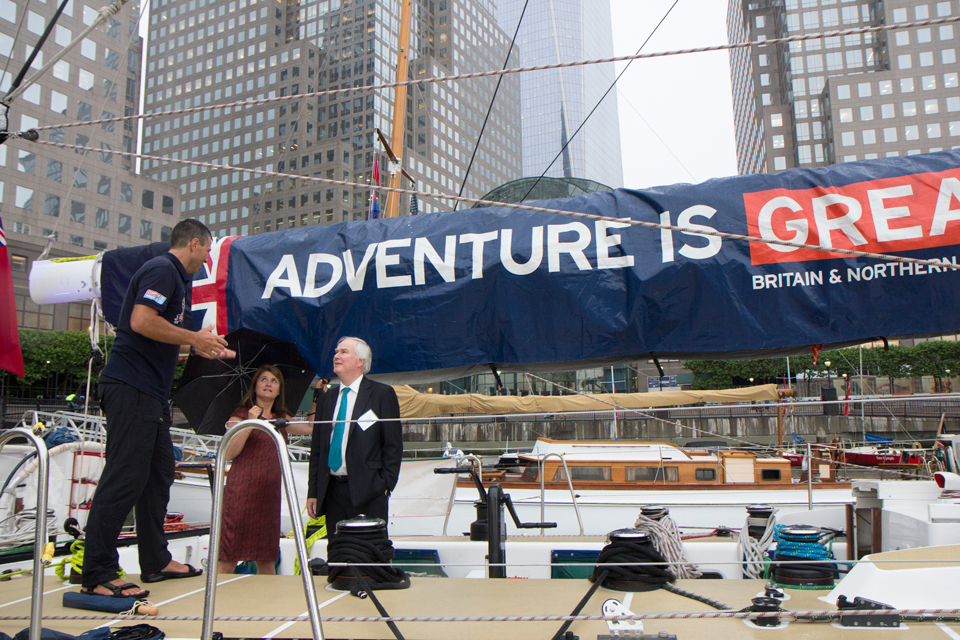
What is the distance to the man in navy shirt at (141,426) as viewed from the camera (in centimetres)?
233

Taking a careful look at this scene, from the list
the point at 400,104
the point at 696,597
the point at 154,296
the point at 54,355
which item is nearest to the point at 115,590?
the point at 154,296

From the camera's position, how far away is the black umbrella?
3902mm

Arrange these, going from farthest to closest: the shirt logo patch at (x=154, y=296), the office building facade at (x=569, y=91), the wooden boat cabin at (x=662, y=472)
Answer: the office building facade at (x=569, y=91)
the wooden boat cabin at (x=662, y=472)
the shirt logo patch at (x=154, y=296)

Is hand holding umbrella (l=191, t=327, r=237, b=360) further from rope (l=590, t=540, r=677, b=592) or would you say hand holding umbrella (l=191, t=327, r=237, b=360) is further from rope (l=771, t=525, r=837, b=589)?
rope (l=771, t=525, r=837, b=589)

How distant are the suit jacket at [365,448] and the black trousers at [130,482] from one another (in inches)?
30.2

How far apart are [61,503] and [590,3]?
221 feet

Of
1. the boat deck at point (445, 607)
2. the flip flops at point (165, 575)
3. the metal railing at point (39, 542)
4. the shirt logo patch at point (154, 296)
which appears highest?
the shirt logo patch at point (154, 296)

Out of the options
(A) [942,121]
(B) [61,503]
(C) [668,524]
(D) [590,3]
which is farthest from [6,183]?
(A) [942,121]

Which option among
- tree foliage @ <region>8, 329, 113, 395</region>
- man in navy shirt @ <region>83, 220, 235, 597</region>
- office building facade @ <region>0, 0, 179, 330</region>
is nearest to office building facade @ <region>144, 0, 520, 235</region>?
office building facade @ <region>0, 0, 179, 330</region>

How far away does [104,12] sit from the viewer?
3467 mm

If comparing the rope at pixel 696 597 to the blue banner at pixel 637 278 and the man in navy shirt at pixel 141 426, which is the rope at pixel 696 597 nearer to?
the blue banner at pixel 637 278

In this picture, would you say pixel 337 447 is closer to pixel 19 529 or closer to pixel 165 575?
pixel 165 575

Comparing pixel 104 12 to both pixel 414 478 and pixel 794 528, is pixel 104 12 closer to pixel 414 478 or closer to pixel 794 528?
pixel 794 528

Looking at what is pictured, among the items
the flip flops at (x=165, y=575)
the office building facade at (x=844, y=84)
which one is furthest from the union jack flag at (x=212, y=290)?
the office building facade at (x=844, y=84)
